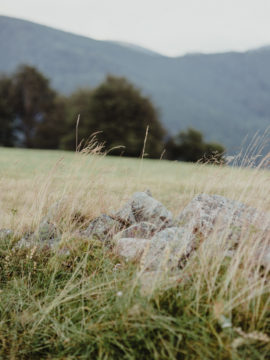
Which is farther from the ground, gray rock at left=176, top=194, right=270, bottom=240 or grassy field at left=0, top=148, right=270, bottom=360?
gray rock at left=176, top=194, right=270, bottom=240

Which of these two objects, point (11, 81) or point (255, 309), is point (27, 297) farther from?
point (11, 81)

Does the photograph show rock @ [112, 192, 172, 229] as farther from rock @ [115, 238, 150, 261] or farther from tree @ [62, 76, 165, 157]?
tree @ [62, 76, 165, 157]

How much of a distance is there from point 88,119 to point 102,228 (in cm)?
4083

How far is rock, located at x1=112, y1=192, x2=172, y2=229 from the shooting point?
14.8 ft

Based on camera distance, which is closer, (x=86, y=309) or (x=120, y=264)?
(x=86, y=309)

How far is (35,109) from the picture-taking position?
54.2 meters

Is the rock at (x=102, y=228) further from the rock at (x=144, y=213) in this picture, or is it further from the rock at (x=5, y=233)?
the rock at (x=5, y=233)

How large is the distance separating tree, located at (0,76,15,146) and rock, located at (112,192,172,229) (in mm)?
48903

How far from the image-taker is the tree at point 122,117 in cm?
4197

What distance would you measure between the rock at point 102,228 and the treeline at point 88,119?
105ft

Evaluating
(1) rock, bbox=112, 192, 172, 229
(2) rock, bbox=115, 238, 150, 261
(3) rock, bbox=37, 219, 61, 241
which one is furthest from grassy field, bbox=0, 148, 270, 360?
(1) rock, bbox=112, 192, 172, 229

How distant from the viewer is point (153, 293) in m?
2.64

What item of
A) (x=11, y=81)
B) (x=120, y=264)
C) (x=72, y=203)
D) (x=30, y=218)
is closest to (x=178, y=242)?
(x=120, y=264)

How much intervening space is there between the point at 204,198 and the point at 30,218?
225 centimetres
